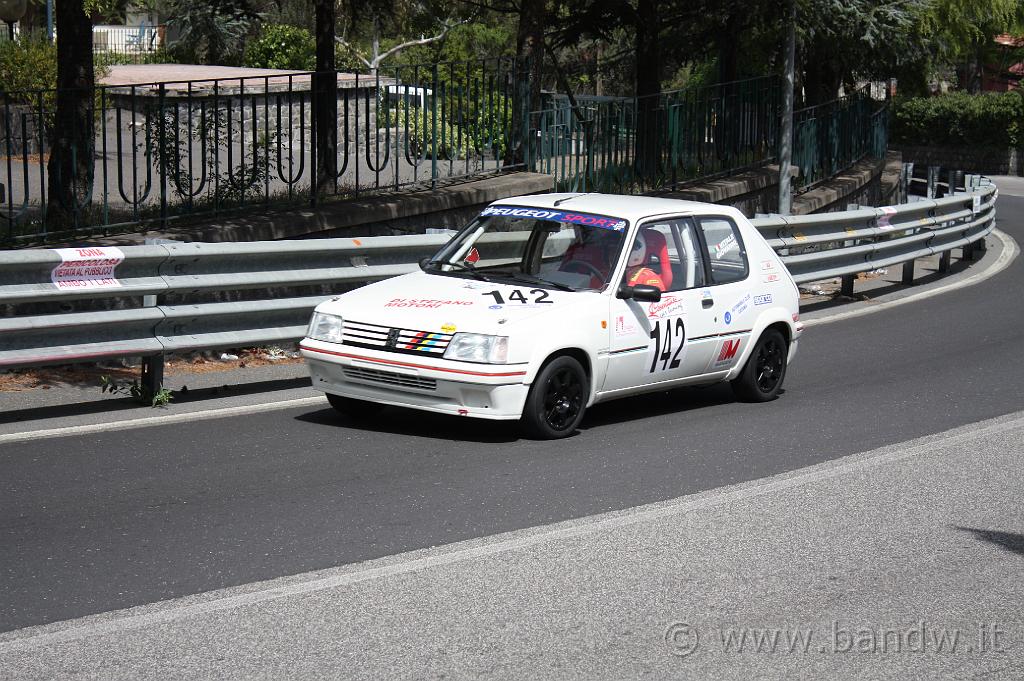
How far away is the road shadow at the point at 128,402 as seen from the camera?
884 centimetres

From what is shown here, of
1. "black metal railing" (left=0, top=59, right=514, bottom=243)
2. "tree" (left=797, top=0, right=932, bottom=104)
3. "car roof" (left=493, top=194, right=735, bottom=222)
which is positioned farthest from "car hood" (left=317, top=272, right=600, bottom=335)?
"tree" (left=797, top=0, right=932, bottom=104)

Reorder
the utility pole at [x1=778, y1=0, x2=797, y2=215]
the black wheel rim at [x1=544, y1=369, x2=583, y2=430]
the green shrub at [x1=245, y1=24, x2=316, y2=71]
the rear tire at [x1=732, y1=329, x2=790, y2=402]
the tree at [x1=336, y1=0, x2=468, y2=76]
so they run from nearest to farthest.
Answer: the black wheel rim at [x1=544, y1=369, x2=583, y2=430], the rear tire at [x1=732, y1=329, x2=790, y2=402], the tree at [x1=336, y1=0, x2=468, y2=76], the utility pole at [x1=778, y1=0, x2=797, y2=215], the green shrub at [x1=245, y1=24, x2=316, y2=71]

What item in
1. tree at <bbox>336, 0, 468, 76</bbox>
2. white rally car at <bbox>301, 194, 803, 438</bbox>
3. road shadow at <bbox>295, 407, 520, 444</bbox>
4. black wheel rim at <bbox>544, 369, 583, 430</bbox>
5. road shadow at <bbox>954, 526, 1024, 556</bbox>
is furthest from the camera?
tree at <bbox>336, 0, 468, 76</bbox>

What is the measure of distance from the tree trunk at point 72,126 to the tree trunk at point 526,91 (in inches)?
219

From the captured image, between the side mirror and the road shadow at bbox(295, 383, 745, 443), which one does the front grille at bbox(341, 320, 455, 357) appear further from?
the side mirror

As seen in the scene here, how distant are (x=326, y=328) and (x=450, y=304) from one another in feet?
2.63

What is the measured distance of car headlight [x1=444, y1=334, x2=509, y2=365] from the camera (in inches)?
318

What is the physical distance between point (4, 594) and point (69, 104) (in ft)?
25.0

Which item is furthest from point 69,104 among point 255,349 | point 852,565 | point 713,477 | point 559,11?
point 559,11

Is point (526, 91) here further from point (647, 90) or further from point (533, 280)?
point (533, 280)

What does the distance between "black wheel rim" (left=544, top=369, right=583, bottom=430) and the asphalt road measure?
185 mm

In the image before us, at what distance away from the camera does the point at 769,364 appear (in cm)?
1032

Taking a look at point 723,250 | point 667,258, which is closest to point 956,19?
point 723,250

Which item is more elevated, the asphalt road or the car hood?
the car hood
